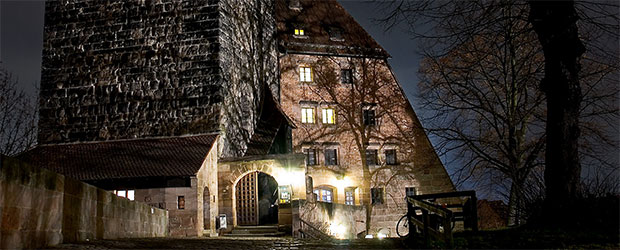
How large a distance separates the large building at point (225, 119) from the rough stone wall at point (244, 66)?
80 mm

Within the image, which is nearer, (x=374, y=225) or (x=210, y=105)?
(x=210, y=105)

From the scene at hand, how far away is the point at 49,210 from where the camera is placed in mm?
7211

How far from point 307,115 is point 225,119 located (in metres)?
8.38

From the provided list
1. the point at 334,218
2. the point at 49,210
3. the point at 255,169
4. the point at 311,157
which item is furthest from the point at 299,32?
the point at 49,210

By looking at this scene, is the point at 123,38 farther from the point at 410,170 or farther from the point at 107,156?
the point at 410,170

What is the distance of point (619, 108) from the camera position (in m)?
16.9

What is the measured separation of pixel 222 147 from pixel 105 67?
20.0 ft

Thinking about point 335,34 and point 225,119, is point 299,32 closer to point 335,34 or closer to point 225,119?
point 335,34

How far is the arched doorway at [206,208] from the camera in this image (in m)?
20.1

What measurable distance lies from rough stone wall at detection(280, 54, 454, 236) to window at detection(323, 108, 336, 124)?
0.79ft

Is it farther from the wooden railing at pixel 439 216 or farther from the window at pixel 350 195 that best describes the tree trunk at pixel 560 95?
the window at pixel 350 195

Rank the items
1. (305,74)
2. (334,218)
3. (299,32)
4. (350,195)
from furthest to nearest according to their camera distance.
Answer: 1. (299,32)
2. (305,74)
3. (350,195)
4. (334,218)

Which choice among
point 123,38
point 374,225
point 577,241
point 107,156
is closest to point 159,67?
point 123,38

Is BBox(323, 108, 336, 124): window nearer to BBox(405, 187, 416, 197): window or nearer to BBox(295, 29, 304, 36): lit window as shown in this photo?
BBox(295, 29, 304, 36): lit window
